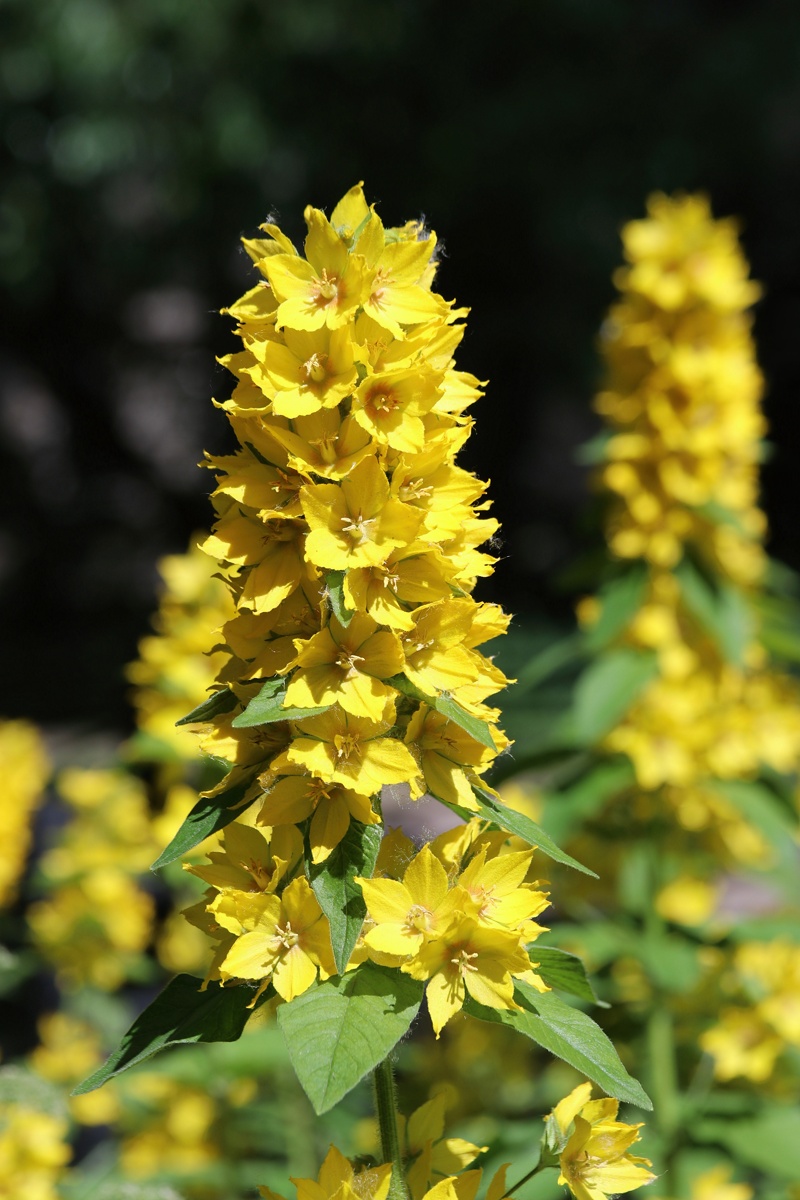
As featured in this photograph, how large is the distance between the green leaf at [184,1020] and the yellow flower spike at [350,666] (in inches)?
10.9

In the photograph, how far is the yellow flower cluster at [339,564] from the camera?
958mm

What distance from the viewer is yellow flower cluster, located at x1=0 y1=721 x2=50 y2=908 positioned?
2.96 metres

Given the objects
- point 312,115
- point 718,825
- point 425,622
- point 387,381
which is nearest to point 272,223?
point 387,381

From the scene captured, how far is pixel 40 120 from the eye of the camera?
8.36 metres

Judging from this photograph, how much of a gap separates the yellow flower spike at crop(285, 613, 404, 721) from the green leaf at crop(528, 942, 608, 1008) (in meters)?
0.31

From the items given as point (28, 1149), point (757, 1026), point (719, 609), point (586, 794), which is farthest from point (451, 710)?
point (757, 1026)

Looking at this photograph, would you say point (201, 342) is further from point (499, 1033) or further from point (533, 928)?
point (533, 928)

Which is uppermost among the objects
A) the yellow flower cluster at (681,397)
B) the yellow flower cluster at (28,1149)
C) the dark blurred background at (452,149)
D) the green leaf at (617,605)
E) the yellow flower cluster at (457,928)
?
the dark blurred background at (452,149)

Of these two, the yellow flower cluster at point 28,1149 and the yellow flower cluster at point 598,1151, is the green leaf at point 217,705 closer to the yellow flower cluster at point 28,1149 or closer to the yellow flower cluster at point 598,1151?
the yellow flower cluster at point 598,1151

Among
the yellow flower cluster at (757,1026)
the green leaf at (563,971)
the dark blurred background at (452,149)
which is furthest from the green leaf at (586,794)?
the dark blurred background at (452,149)

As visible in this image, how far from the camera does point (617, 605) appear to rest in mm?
2533

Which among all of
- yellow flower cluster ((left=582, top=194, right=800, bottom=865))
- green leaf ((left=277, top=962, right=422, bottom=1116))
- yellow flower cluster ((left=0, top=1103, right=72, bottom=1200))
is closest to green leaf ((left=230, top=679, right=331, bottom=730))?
green leaf ((left=277, top=962, right=422, bottom=1116))

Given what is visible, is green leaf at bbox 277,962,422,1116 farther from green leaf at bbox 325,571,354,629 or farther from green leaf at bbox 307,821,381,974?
green leaf at bbox 325,571,354,629

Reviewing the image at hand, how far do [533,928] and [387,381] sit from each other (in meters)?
0.50
